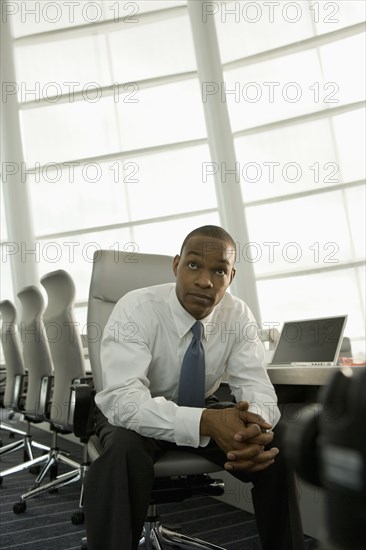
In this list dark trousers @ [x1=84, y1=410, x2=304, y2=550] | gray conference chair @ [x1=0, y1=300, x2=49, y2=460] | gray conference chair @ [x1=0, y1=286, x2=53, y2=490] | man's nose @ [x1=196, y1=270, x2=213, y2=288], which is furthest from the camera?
gray conference chair @ [x1=0, y1=300, x2=49, y2=460]

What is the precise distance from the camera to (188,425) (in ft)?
5.41

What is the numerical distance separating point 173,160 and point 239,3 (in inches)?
74.9

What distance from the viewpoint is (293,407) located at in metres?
2.27

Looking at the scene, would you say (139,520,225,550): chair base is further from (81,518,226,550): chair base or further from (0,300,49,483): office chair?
(0,300,49,483): office chair

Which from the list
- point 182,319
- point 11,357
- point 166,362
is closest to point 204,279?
point 182,319

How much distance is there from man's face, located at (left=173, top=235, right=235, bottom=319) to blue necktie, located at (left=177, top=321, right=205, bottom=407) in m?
0.12

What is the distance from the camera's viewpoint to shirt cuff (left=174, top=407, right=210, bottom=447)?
1646 millimetres

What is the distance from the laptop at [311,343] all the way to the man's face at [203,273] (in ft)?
1.47

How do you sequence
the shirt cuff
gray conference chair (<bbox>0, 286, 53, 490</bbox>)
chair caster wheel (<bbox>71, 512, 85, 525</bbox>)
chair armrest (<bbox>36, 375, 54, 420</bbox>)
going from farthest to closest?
gray conference chair (<bbox>0, 286, 53, 490</bbox>)
chair armrest (<bbox>36, 375, 54, 420</bbox>)
chair caster wheel (<bbox>71, 512, 85, 525</bbox>)
the shirt cuff

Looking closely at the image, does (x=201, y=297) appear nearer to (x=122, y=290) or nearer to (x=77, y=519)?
(x=122, y=290)

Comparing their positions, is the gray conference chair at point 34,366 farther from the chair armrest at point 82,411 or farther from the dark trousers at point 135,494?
the dark trousers at point 135,494

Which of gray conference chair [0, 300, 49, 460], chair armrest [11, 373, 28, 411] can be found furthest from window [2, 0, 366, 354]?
chair armrest [11, 373, 28, 411]

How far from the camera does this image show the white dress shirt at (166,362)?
1.66 m

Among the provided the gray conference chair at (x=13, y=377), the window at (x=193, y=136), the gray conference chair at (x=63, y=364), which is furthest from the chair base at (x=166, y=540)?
the window at (x=193, y=136)
